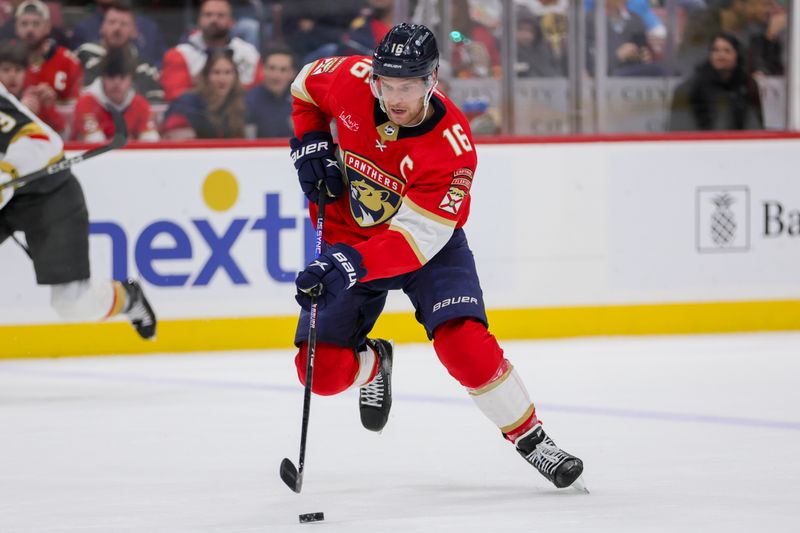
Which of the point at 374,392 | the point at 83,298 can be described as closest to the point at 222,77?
the point at 83,298

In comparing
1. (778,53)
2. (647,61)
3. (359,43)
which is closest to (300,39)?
(359,43)

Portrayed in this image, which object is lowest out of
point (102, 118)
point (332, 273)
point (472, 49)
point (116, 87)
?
point (332, 273)

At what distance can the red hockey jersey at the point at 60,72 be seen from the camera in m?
5.38

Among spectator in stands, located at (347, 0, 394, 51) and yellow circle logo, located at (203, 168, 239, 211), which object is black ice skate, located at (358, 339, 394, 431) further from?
spectator in stands, located at (347, 0, 394, 51)

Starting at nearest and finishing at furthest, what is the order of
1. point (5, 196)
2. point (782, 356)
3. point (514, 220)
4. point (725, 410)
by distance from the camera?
point (725, 410) → point (5, 196) → point (782, 356) → point (514, 220)

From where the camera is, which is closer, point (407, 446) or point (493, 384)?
point (493, 384)

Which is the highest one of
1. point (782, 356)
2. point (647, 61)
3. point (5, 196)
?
point (647, 61)

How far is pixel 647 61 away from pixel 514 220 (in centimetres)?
99

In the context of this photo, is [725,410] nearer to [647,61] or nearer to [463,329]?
[463,329]

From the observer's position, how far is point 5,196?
4520 mm

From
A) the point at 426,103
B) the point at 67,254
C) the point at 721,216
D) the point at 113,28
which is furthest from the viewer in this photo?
the point at 721,216

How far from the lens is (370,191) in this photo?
320 cm

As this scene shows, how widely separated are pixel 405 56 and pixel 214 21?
9.21 feet

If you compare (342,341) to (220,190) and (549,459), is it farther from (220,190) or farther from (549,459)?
(220,190)
